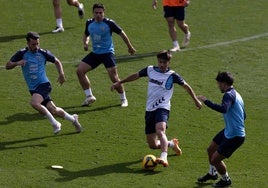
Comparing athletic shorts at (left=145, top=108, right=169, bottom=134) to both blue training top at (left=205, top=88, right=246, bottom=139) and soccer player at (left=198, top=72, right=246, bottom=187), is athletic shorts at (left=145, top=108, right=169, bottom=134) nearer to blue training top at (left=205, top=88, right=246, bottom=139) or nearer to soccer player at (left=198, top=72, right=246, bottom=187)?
soccer player at (left=198, top=72, right=246, bottom=187)

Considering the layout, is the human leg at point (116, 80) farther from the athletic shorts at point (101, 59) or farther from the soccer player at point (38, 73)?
the soccer player at point (38, 73)

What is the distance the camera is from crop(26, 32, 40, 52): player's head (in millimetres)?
14672

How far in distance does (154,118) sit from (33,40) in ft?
9.55

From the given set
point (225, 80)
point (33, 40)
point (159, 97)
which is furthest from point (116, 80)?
point (225, 80)

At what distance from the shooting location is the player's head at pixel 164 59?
1355 centimetres

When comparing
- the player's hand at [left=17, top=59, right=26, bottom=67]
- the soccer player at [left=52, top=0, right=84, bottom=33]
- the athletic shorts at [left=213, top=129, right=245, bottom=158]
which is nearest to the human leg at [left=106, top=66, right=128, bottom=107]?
the player's hand at [left=17, top=59, right=26, bottom=67]

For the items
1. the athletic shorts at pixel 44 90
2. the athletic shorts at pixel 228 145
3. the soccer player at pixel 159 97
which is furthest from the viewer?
the athletic shorts at pixel 44 90

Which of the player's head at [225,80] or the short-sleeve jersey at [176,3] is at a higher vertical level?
the short-sleeve jersey at [176,3]

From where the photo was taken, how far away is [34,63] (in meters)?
15.0

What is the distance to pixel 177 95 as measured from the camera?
17578 mm

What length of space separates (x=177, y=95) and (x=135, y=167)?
13.7ft

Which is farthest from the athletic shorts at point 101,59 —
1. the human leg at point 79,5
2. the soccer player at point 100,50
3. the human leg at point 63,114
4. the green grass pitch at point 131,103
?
the human leg at point 79,5

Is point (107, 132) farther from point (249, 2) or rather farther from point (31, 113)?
point (249, 2)

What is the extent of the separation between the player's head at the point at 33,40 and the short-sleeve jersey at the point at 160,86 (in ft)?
7.55
